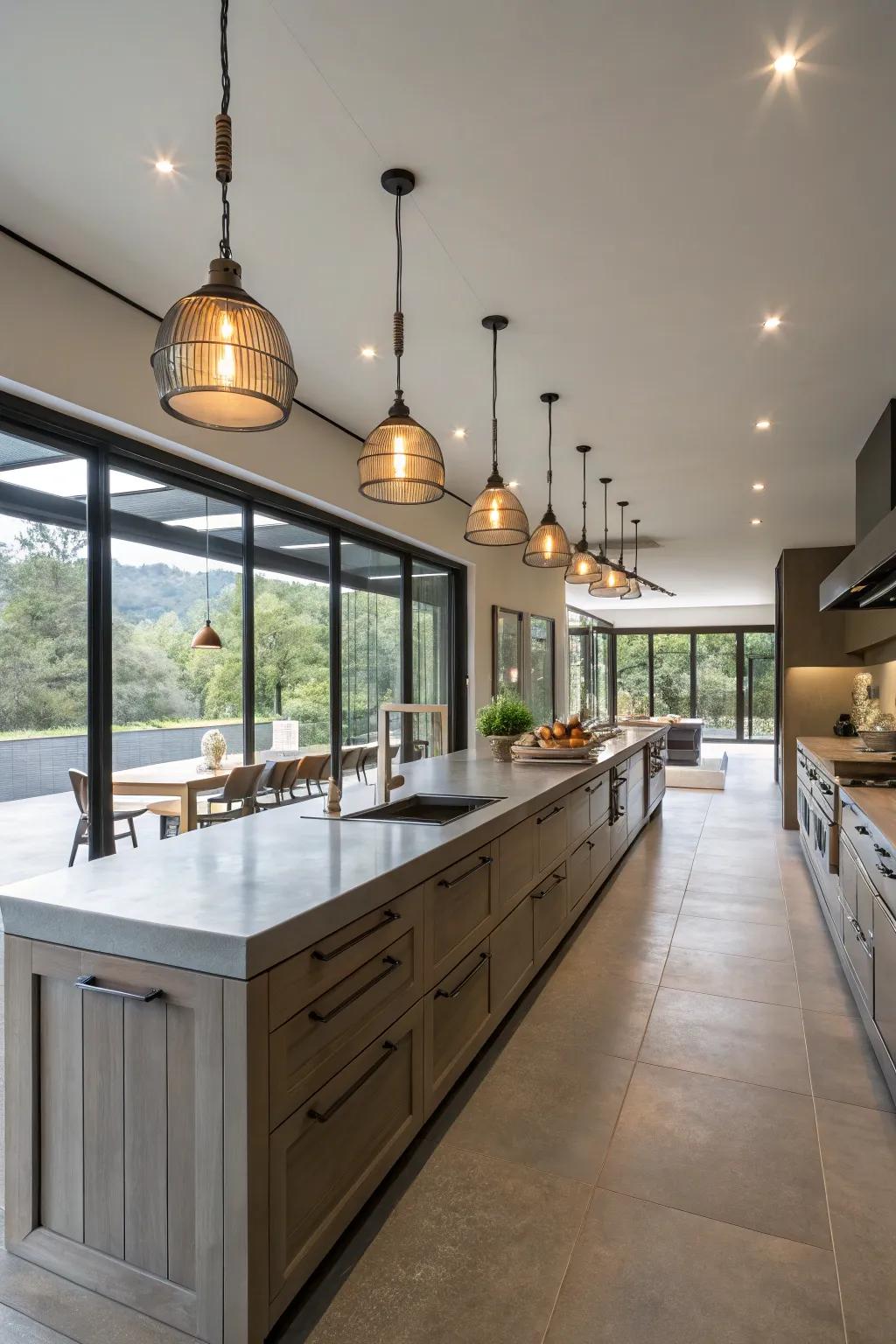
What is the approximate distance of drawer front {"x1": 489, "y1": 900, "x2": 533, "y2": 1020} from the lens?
8.92ft

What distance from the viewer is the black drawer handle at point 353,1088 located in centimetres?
161

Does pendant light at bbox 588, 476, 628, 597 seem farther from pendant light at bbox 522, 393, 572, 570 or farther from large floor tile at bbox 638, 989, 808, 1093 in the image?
large floor tile at bbox 638, 989, 808, 1093

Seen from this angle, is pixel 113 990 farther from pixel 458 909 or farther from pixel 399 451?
pixel 399 451

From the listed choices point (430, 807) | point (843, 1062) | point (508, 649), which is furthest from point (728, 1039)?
point (508, 649)

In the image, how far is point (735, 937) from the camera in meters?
4.07

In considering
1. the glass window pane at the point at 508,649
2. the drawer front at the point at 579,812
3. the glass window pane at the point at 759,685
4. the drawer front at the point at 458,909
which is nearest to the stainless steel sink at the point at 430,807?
the drawer front at the point at 458,909

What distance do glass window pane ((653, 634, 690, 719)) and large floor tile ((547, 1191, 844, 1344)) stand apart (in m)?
17.0

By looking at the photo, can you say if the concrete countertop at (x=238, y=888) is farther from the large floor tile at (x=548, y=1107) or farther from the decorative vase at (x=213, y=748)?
the decorative vase at (x=213, y=748)

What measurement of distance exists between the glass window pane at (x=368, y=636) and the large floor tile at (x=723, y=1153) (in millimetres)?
3660

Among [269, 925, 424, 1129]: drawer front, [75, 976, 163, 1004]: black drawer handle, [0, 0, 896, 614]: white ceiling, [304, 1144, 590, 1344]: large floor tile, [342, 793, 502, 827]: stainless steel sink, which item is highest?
[0, 0, 896, 614]: white ceiling

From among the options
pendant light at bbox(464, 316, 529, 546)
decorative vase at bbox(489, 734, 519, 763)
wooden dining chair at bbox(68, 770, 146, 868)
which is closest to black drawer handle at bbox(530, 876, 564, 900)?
decorative vase at bbox(489, 734, 519, 763)

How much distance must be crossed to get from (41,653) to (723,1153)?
3095 millimetres

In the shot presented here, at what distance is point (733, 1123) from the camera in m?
2.35

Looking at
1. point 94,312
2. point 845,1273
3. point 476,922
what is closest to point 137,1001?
point 476,922
